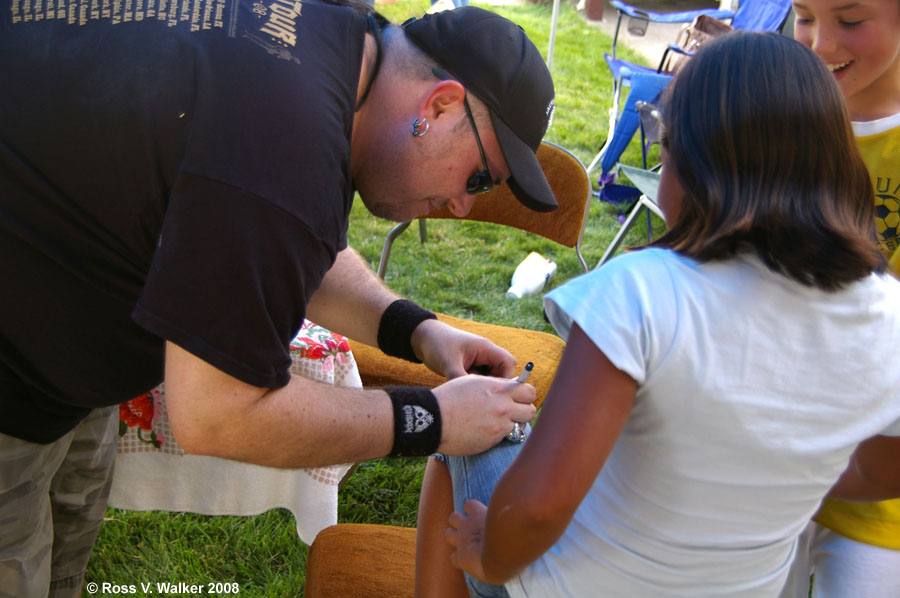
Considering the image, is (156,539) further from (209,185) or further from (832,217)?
(832,217)

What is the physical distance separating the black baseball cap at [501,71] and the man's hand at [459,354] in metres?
0.36

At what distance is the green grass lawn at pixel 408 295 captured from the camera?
7.45 ft

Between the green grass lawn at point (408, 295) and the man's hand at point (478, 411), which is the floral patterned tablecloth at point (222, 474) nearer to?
the green grass lawn at point (408, 295)

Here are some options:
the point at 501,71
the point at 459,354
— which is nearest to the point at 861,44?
the point at 501,71

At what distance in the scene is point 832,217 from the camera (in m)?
0.97

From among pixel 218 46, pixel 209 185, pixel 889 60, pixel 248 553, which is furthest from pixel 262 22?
pixel 248 553

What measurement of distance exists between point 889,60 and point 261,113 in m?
1.50

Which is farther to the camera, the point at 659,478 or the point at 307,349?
the point at 307,349

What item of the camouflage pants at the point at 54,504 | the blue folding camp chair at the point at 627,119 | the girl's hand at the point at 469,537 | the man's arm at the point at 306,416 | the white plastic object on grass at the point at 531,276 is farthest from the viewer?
the blue folding camp chair at the point at 627,119

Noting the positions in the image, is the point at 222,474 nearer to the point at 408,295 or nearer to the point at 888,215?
the point at 888,215

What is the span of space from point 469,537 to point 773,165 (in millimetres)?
723

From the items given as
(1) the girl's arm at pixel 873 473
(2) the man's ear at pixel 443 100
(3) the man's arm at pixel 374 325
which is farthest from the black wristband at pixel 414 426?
(1) the girl's arm at pixel 873 473

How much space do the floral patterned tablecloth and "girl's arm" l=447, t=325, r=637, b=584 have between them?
975mm

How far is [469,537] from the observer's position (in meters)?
1.16
